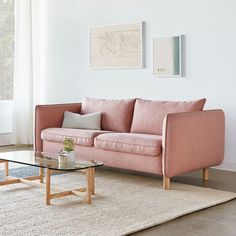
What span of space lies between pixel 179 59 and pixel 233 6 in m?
0.88

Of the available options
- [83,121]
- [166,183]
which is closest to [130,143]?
[166,183]

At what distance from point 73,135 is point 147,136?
94 centimetres

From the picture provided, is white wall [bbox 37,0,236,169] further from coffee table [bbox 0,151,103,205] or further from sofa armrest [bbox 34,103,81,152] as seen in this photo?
coffee table [bbox 0,151,103,205]

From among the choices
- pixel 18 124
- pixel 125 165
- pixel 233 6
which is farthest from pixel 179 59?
pixel 18 124

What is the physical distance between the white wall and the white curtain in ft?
0.62

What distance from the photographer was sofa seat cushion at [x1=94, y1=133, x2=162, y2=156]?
490 centimetres

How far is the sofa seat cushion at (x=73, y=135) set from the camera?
5566mm

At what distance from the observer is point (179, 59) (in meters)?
6.14

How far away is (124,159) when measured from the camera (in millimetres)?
5223

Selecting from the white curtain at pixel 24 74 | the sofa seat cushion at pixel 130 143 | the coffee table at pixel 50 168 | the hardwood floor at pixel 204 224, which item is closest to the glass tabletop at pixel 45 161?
the coffee table at pixel 50 168

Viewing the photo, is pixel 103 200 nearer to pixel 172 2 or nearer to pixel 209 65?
pixel 209 65

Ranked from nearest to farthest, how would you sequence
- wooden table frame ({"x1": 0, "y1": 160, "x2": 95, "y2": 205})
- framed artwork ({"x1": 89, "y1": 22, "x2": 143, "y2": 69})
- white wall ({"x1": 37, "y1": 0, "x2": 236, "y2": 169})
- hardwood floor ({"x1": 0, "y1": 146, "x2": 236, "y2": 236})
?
hardwood floor ({"x1": 0, "y1": 146, "x2": 236, "y2": 236}) < wooden table frame ({"x1": 0, "y1": 160, "x2": 95, "y2": 205}) < white wall ({"x1": 37, "y1": 0, "x2": 236, "y2": 169}) < framed artwork ({"x1": 89, "y1": 22, "x2": 143, "y2": 69})

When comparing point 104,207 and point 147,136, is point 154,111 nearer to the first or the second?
point 147,136

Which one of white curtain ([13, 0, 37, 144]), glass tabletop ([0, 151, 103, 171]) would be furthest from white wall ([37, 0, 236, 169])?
glass tabletop ([0, 151, 103, 171])
